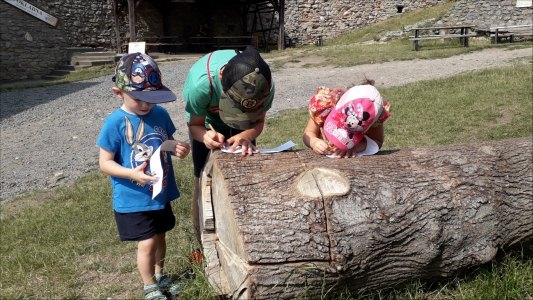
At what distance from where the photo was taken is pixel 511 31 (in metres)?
14.1

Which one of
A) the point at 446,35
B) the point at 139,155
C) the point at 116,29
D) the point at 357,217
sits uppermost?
the point at 116,29

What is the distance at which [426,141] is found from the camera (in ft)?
18.0

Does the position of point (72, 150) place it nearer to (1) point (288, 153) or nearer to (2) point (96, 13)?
(1) point (288, 153)

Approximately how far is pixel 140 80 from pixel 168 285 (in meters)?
1.19

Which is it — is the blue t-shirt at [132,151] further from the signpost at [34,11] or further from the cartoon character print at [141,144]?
the signpost at [34,11]

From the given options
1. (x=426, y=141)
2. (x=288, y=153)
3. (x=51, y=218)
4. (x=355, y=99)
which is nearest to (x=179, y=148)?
(x=288, y=153)

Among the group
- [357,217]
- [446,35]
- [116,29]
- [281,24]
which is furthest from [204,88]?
[281,24]

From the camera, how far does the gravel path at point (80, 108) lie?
19.6ft

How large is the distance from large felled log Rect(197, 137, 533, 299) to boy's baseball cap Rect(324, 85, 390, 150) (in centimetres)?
14

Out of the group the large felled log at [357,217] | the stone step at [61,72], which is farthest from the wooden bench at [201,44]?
the large felled log at [357,217]

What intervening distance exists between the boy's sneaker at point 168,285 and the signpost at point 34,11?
14009 millimetres

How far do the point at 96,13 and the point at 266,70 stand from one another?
54.6 feet

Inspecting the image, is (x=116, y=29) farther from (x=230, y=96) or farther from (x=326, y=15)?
(x=230, y=96)

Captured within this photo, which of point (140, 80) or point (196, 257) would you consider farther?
point (196, 257)
